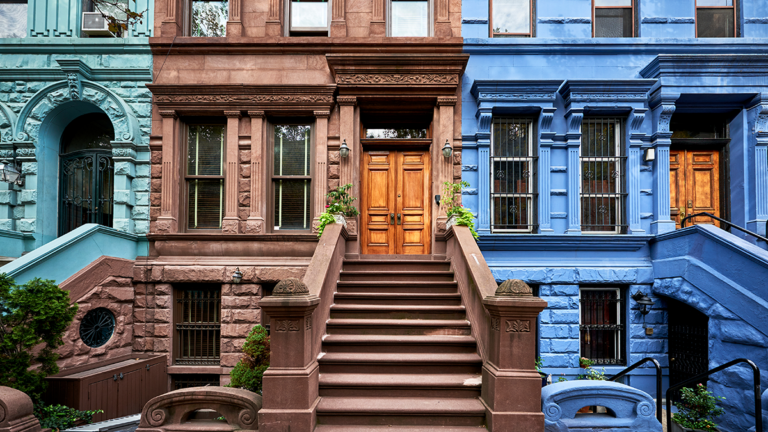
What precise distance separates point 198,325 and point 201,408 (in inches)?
153

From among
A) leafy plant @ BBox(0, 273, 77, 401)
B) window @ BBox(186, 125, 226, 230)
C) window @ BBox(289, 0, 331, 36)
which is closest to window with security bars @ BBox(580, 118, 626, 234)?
window @ BBox(289, 0, 331, 36)

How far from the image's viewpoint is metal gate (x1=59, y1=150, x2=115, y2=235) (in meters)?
9.23

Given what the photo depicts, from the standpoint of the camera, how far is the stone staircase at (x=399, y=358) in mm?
5184

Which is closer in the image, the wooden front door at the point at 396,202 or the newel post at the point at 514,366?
the newel post at the point at 514,366

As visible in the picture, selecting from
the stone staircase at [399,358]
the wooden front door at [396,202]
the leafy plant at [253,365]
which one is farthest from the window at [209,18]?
the leafy plant at [253,365]

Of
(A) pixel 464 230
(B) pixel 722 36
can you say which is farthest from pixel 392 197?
(B) pixel 722 36

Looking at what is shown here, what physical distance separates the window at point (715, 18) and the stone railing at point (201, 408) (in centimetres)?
1161

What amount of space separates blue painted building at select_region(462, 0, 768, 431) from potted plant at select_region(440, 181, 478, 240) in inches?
24.1

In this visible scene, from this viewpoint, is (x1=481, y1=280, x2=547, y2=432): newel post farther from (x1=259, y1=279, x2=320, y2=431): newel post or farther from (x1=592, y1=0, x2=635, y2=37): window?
(x1=592, y1=0, x2=635, y2=37): window

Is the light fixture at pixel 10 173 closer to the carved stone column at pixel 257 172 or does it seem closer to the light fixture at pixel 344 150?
the carved stone column at pixel 257 172

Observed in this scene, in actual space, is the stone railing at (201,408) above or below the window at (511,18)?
below

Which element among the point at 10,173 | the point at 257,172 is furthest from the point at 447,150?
the point at 10,173

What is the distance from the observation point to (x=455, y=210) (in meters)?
7.92

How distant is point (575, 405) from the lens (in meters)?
5.06
